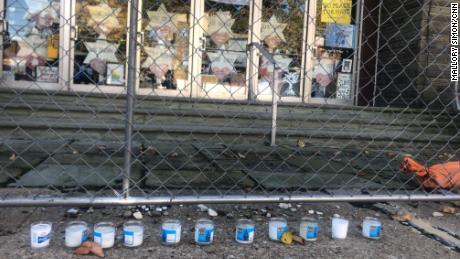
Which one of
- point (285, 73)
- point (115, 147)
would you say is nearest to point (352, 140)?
point (285, 73)

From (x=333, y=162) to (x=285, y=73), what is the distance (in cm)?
346

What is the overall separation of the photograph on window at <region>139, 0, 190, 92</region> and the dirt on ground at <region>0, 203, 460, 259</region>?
4.71m

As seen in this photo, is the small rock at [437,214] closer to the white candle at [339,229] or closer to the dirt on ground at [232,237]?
the dirt on ground at [232,237]

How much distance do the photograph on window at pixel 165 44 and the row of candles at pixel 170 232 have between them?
5.08 metres

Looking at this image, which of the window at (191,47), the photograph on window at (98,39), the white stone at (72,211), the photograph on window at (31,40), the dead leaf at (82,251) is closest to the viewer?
the dead leaf at (82,251)

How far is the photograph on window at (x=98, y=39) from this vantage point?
22.1 ft

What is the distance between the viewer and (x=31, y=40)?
665 cm

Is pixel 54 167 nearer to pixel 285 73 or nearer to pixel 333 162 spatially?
pixel 333 162

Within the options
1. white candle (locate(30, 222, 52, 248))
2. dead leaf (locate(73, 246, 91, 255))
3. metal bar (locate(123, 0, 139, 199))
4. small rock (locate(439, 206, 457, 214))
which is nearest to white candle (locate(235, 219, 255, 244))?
metal bar (locate(123, 0, 139, 199))

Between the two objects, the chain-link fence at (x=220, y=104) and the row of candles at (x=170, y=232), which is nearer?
the row of candles at (x=170, y=232)

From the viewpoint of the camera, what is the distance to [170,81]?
280 inches

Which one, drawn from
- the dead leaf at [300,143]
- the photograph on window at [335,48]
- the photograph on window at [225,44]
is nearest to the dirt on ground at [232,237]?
the dead leaf at [300,143]

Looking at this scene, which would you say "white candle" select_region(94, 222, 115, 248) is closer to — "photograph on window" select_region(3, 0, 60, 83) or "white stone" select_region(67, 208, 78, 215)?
"white stone" select_region(67, 208, 78, 215)

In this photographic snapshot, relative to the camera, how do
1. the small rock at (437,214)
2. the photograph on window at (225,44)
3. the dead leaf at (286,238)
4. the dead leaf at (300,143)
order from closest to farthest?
1. the dead leaf at (286,238)
2. the small rock at (437,214)
3. the dead leaf at (300,143)
4. the photograph on window at (225,44)
